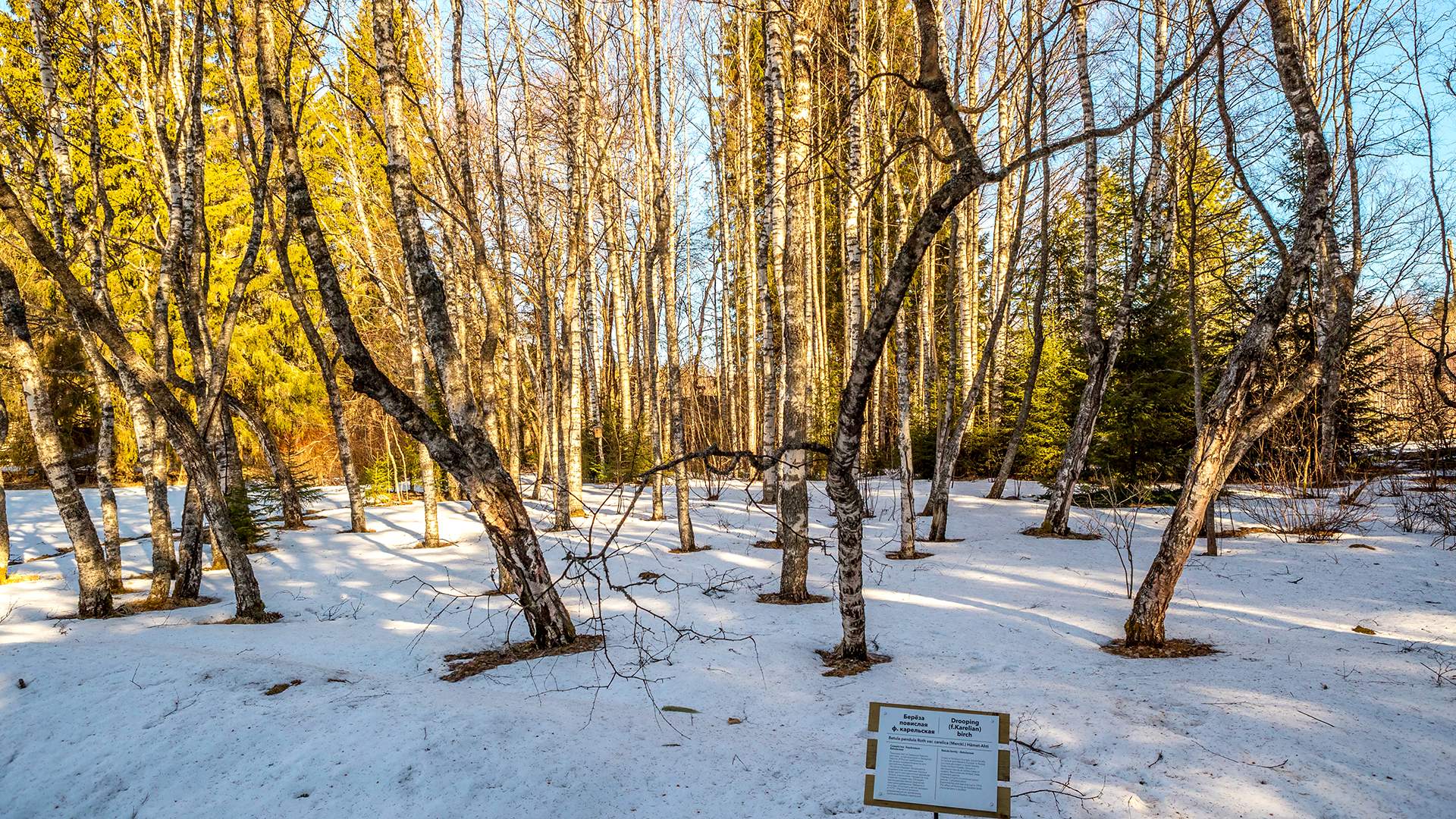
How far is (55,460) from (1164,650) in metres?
9.22

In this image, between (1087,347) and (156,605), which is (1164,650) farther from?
(156,605)

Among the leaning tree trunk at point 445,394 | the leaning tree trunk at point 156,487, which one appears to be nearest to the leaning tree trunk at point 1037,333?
the leaning tree trunk at point 445,394

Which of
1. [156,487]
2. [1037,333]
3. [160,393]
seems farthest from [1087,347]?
[156,487]

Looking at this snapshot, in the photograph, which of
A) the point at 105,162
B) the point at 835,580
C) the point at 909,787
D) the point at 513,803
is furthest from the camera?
the point at 105,162

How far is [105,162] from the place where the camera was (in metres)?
17.7

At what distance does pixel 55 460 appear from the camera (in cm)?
605

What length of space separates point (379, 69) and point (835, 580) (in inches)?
262

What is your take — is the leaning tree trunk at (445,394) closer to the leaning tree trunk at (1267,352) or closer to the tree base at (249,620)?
the tree base at (249,620)

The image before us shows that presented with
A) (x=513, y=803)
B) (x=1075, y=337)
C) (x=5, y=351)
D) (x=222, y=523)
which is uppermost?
(x=1075, y=337)

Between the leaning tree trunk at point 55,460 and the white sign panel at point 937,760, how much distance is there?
6.83 meters

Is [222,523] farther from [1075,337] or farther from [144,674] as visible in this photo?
[1075,337]

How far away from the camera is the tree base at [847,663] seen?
4.88 meters

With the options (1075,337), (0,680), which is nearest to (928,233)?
(0,680)

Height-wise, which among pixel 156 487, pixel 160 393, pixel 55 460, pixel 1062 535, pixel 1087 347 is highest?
pixel 1087 347
